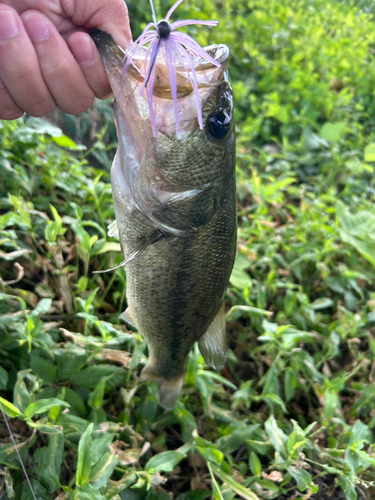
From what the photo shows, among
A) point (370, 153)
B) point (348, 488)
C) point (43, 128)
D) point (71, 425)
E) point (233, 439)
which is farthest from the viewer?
point (370, 153)

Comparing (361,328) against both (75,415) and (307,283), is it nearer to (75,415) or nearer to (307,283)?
(307,283)

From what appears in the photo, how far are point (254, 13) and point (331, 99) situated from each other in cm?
214

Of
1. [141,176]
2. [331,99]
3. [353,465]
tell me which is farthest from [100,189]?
[331,99]

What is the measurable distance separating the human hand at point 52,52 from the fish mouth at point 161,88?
12 centimetres

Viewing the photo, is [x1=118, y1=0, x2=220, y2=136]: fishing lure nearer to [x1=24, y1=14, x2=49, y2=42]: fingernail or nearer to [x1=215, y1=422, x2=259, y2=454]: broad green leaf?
[x1=24, y1=14, x2=49, y2=42]: fingernail

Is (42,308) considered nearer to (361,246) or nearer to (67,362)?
(67,362)

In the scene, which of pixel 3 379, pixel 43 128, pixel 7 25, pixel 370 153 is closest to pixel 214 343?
pixel 3 379

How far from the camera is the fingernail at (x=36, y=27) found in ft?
4.44

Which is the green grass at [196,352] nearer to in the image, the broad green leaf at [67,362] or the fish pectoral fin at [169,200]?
the broad green leaf at [67,362]

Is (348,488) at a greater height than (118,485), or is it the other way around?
(118,485)

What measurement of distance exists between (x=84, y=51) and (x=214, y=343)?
4.21 feet

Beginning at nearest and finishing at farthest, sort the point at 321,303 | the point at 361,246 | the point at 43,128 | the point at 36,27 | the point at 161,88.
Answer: the point at 161,88
the point at 36,27
the point at 43,128
the point at 321,303
the point at 361,246

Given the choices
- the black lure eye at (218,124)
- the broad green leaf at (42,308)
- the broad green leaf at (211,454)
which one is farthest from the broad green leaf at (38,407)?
the black lure eye at (218,124)

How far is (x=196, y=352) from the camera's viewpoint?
219 centimetres
